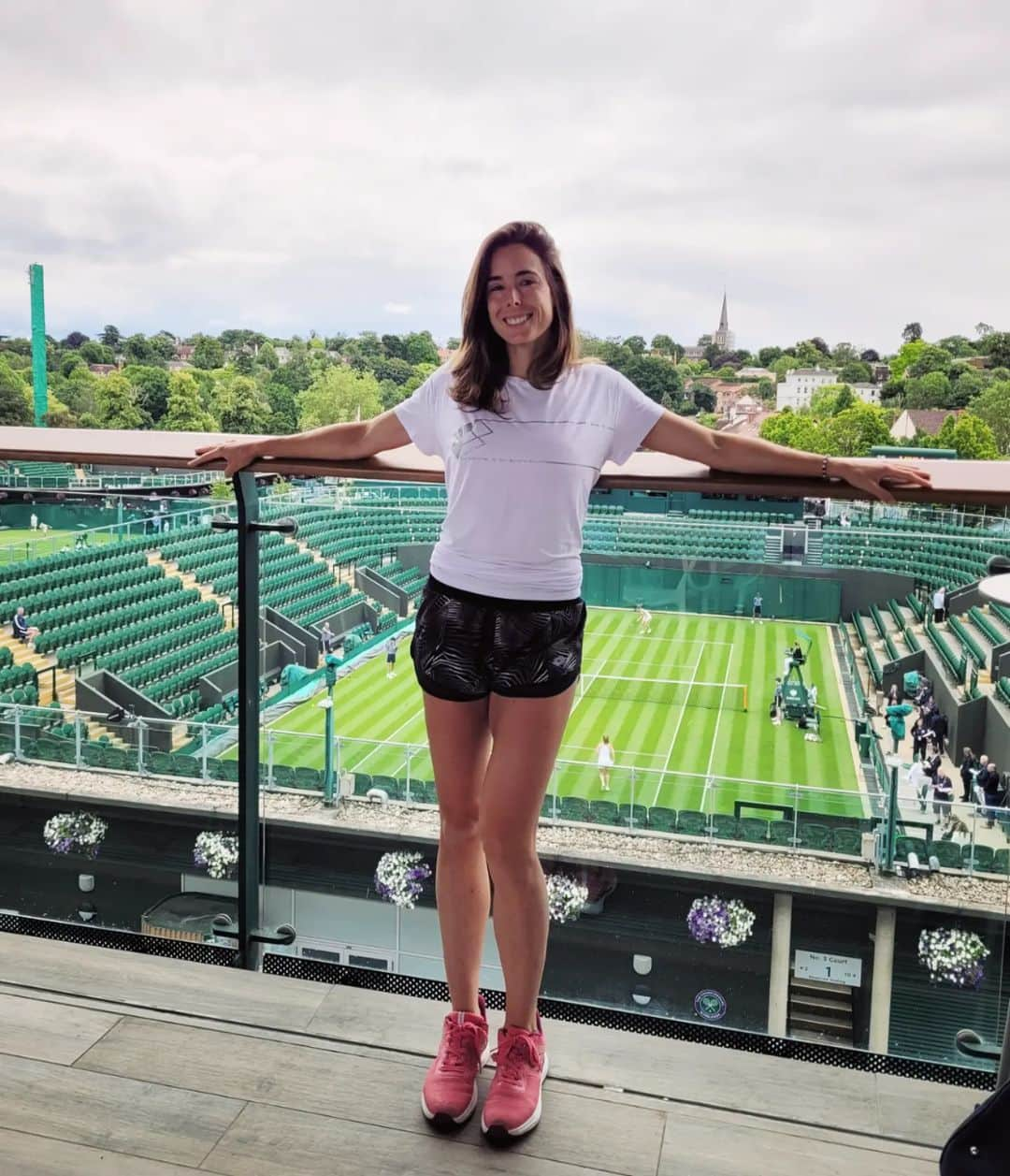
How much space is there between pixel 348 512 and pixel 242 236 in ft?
242

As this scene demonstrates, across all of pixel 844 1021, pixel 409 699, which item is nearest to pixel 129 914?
pixel 409 699

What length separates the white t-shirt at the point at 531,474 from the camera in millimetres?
1077

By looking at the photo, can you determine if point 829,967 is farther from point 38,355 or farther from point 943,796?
point 38,355

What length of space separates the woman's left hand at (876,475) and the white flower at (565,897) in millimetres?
701

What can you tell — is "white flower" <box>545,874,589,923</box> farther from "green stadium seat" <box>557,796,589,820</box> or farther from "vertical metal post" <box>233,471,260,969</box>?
"vertical metal post" <box>233,471,260,969</box>

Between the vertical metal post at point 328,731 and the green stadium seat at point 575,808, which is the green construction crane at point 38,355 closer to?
the vertical metal post at point 328,731

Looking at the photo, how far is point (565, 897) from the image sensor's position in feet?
4.86

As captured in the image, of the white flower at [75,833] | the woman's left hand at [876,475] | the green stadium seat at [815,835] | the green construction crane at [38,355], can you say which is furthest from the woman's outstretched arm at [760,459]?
the green construction crane at [38,355]

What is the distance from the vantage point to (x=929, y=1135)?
3.74 ft

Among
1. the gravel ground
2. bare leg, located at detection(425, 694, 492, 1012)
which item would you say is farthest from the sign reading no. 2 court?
bare leg, located at detection(425, 694, 492, 1012)

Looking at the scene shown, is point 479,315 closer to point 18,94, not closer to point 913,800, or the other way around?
point 913,800

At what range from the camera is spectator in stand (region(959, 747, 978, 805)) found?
5.54ft

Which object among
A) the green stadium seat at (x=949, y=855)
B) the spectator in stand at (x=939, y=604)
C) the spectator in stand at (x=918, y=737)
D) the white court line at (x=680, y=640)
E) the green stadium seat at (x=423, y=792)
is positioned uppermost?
the spectator in stand at (x=939, y=604)

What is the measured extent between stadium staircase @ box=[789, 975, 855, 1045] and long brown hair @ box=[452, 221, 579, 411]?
2.97 ft
